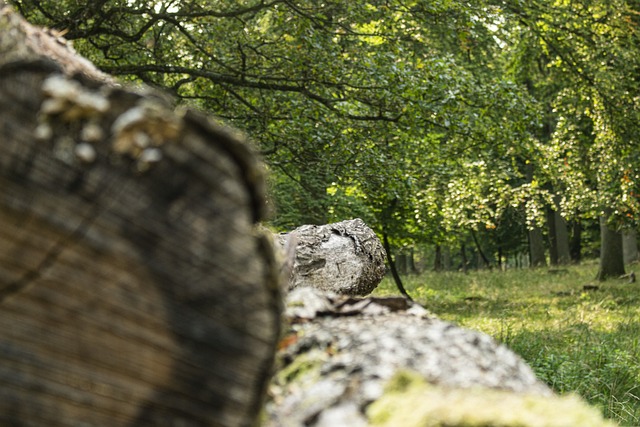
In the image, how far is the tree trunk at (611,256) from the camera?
18547mm

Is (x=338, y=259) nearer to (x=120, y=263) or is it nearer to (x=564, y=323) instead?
(x=120, y=263)

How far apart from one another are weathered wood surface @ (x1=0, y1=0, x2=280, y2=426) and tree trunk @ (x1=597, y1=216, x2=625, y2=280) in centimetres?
1849

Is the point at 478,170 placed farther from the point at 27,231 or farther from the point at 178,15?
the point at 27,231

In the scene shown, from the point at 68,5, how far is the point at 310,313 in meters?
8.91

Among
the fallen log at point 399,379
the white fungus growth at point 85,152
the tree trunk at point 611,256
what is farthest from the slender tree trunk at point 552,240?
the white fungus growth at point 85,152

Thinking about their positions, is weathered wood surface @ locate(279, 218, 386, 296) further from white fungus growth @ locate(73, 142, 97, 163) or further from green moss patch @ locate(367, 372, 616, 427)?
white fungus growth @ locate(73, 142, 97, 163)

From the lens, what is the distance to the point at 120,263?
1525 mm

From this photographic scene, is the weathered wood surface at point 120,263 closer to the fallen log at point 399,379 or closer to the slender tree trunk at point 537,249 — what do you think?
the fallen log at point 399,379

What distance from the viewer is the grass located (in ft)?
20.0

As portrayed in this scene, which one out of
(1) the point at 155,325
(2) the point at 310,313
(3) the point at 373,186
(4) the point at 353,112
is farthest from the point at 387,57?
(1) the point at 155,325

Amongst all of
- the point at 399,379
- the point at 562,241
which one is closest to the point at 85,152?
the point at 399,379

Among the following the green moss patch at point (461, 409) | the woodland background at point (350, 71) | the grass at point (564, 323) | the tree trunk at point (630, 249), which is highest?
the woodland background at point (350, 71)

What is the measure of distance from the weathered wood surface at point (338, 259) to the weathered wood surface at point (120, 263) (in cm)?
338

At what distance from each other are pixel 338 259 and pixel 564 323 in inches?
238
